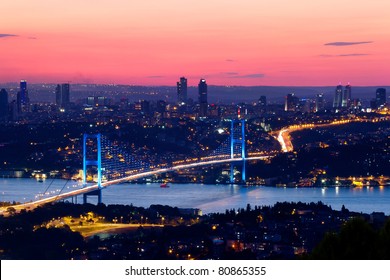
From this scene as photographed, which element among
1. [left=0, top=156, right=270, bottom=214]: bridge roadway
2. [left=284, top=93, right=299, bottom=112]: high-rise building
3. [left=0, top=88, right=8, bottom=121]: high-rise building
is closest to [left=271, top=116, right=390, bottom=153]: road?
[left=284, top=93, right=299, bottom=112]: high-rise building

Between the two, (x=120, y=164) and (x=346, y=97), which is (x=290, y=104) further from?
(x=120, y=164)

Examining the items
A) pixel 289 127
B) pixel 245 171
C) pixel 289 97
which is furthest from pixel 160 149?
pixel 289 97

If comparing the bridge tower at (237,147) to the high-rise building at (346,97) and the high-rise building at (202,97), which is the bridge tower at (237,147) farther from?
the high-rise building at (346,97)

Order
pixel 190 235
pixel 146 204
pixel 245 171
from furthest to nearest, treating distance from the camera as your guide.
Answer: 1. pixel 245 171
2. pixel 146 204
3. pixel 190 235

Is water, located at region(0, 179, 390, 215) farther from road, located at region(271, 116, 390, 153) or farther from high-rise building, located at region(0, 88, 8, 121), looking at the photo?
high-rise building, located at region(0, 88, 8, 121)

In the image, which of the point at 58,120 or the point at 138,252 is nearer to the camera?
the point at 138,252

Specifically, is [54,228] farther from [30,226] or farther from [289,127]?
[289,127]

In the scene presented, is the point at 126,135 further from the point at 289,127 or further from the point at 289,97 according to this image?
the point at 289,97

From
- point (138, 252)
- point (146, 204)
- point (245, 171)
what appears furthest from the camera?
point (245, 171)
